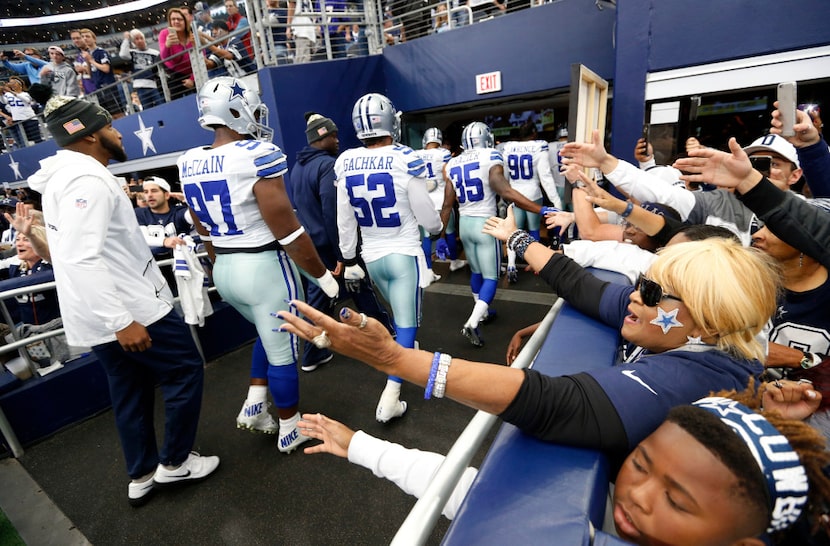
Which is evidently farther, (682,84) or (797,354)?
(682,84)

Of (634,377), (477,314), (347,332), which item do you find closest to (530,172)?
(477,314)

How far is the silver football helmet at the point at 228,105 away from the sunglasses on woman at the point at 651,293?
2268 mm

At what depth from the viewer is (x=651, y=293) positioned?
4.20 ft

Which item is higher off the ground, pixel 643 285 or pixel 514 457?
pixel 643 285

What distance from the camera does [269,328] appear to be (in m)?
2.47

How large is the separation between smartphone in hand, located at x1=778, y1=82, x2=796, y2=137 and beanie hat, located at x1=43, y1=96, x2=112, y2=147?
345 cm

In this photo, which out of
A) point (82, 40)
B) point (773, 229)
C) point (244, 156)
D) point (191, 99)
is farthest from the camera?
point (82, 40)

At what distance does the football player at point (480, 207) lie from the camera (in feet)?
13.3

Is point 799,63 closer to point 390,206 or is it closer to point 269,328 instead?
point 390,206

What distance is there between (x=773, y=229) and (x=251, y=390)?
3030 millimetres

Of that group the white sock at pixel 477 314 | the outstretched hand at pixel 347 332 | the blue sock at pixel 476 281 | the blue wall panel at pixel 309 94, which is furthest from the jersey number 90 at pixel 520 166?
the outstretched hand at pixel 347 332

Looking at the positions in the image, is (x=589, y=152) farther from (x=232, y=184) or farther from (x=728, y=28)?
(x=728, y=28)

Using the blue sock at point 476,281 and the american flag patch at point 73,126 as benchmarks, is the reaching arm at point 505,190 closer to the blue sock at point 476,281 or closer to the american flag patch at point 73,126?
the blue sock at point 476,281

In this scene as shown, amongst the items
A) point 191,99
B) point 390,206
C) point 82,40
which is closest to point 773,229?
point 390,206
